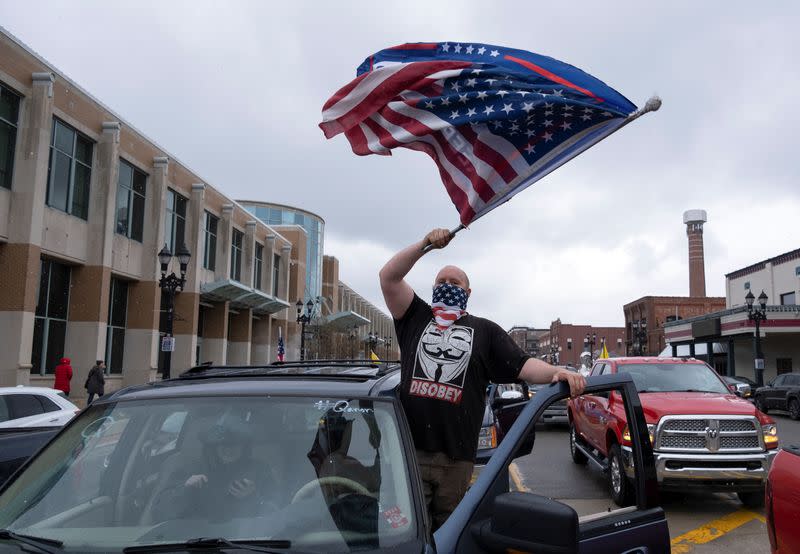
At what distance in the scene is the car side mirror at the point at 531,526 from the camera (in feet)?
6.97

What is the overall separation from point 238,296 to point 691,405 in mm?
34451

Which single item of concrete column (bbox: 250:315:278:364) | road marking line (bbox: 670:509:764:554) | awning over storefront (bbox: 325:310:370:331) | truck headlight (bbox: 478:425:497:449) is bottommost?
road marking line (bbox: 670:509:764:554)

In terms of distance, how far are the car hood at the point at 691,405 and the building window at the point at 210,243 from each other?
34.2 m

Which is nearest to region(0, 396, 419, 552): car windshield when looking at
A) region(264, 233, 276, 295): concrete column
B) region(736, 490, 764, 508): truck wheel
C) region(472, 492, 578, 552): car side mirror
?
region(472, 492, 578, 552): car side mirror

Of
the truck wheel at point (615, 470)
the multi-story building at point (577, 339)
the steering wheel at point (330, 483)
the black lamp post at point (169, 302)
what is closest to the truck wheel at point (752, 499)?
the truck wheel at point (615, 470)

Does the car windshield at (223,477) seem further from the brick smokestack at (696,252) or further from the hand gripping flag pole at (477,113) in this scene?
the brick smokestack at (696,252)

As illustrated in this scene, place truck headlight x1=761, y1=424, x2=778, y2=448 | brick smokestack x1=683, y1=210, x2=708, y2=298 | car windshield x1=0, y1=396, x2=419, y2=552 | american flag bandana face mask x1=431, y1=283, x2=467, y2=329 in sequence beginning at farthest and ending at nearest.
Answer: brick smokestack x1=683, y1=210, x2=708, y2=298, truck headlight x1=761, y1=424, x2=778, y2=448, american flag bandana face mask x1=431, y1=283, x2=467, y2=329, car windshield x1=0, y1=396, x2=419, y2=552

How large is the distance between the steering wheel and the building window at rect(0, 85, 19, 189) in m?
23.6

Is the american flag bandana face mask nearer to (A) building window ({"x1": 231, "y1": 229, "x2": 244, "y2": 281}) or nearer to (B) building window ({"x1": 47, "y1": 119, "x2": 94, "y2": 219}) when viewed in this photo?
(B) building window ({"x1": 47, "y1": 119, "x2": 94, "y2": 219})

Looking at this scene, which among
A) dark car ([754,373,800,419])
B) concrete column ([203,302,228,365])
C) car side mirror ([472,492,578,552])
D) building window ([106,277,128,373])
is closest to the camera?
car side mirror ([472,492,578,552])

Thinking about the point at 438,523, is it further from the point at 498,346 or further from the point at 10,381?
the point at 10,381

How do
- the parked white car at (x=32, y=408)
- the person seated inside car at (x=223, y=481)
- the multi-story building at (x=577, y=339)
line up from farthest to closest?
the multi-story building at (x=577, y=339), the parked white car at (x=32, y=408), the person seated inside car at (x=223, y=481)

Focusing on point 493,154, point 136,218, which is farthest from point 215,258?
point 493,154

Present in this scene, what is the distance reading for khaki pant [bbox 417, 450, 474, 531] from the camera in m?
3.13
